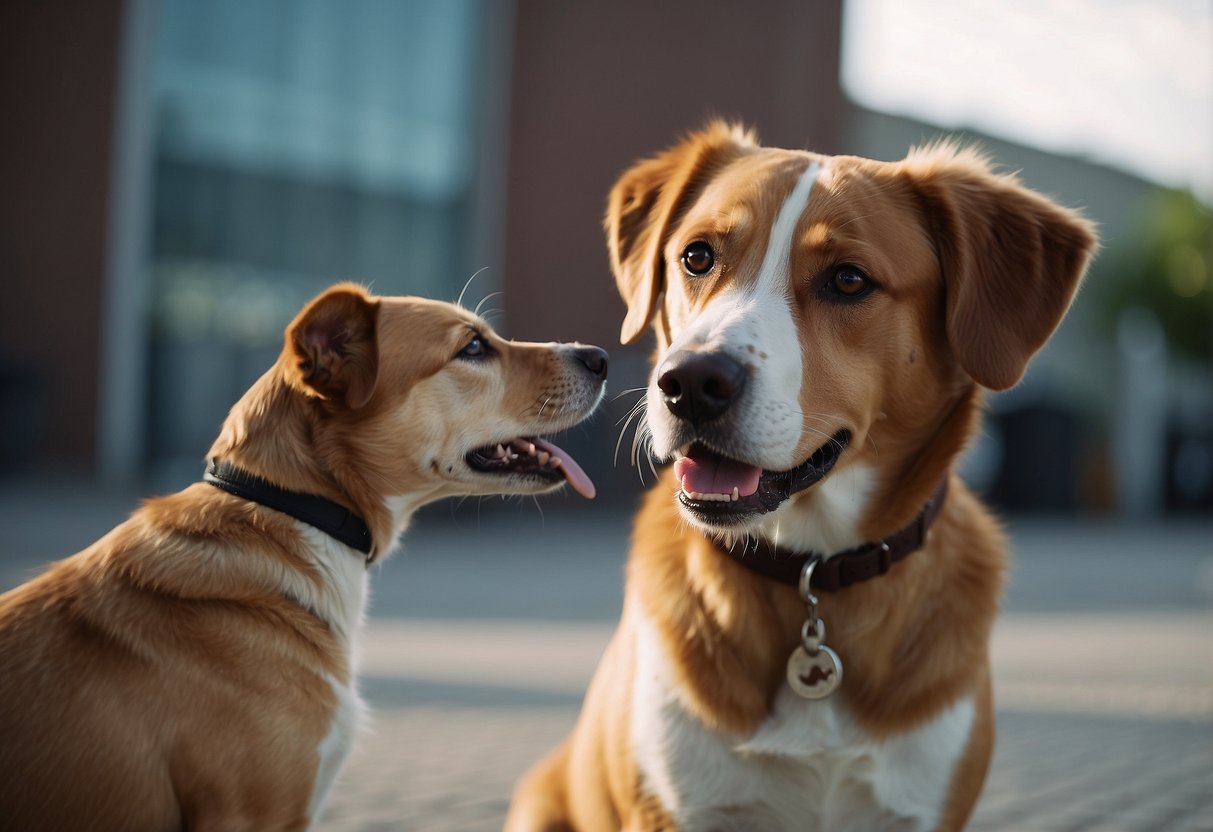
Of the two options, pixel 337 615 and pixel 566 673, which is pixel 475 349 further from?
pixel 566 673

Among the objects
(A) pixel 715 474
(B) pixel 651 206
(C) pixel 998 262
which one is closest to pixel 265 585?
(A) pixel 715 474

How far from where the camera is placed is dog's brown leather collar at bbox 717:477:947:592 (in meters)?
3.05

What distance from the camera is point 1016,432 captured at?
2461cm

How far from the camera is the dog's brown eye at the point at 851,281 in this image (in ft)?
9.96

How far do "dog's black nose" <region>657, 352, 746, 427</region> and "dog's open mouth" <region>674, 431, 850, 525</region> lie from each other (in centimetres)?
17

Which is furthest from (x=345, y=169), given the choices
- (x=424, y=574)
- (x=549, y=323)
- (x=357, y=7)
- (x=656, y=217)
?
(x=656, y=217)

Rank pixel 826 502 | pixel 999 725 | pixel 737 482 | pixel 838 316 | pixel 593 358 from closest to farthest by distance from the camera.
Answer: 1. pixel 737 482
2. pixel 838 316
3. pixel 826 502
4. pixel 593 358
5. pixel 999 725

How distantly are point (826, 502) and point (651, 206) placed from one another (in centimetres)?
119

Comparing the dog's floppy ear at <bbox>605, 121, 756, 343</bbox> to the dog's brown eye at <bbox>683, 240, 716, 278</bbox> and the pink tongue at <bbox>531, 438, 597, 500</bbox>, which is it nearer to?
the dog's brown eye at <bbox>683, 240, 716, 278</bbox>

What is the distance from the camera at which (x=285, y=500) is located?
328 centimetres

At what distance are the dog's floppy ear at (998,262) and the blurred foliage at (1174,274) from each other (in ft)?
133

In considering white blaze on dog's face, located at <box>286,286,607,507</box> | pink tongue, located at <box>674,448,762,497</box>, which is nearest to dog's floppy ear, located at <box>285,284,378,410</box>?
white blaze on dog's face, located at <box>286,286,607,507</box>

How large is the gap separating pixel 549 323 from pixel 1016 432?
34.5 feet

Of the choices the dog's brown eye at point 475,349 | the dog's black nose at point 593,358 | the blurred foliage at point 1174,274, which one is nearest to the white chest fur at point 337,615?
the dog's brown eye at point 475,349
